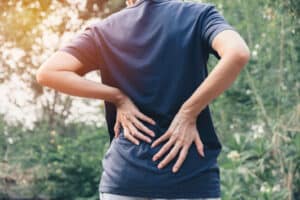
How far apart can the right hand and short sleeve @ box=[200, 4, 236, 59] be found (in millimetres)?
216

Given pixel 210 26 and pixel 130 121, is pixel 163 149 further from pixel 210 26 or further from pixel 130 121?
pixel 210 26

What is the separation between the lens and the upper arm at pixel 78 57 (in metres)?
1.61

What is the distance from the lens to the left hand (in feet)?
4.99

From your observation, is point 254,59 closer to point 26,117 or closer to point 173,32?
point 26,117

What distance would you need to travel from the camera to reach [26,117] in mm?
6559

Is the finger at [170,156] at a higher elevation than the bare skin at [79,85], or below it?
below

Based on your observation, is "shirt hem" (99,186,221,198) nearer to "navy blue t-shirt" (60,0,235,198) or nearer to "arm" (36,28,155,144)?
"navy blue t-shirt" (60,0,235,198)

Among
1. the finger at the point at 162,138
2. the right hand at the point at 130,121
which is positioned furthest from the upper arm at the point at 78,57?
the finger at the point at 162,138

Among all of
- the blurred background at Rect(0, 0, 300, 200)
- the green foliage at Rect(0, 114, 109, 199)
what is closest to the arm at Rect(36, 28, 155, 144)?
the blurred background at Rect(0, 0, 300, 200)

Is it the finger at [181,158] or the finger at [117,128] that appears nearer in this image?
the finger at [181,158]

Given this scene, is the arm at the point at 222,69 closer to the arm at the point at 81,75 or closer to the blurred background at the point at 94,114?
the arm at the point at 81,75

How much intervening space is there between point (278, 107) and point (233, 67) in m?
3.27

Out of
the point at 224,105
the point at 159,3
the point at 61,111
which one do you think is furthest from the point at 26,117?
the point at 159,3

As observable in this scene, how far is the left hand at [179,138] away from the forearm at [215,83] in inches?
0.8
